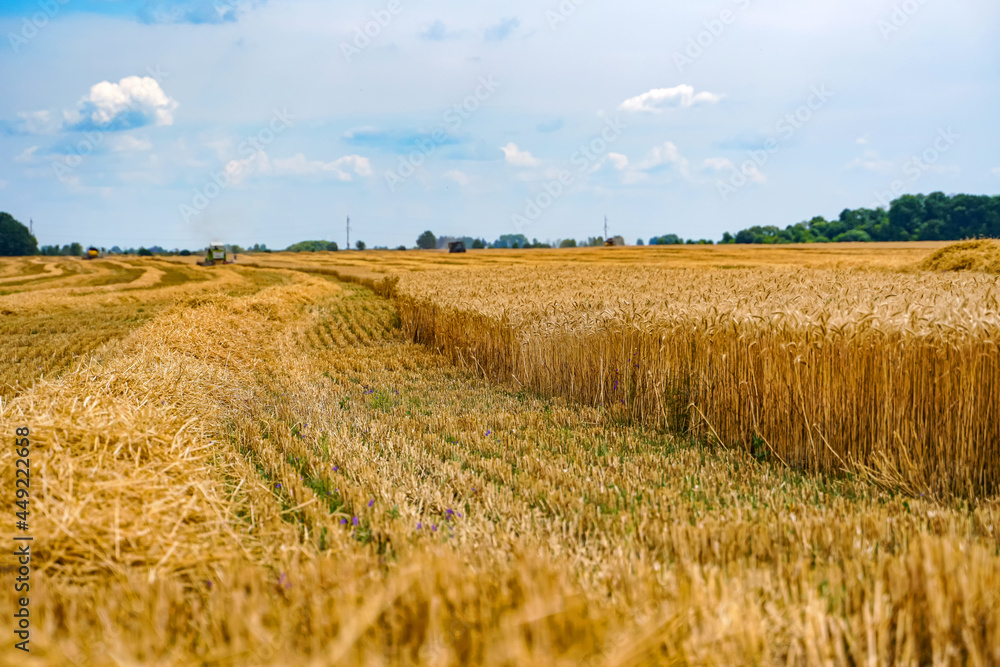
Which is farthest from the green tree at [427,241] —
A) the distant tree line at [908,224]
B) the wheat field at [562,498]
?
the wheat field at [562,498]

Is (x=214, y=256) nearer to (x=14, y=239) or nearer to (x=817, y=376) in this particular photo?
(x=14, y=239)

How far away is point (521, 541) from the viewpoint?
373cm

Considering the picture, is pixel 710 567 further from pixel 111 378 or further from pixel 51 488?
pixel 111 378

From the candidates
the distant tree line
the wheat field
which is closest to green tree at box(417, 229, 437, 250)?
Answer: the distant tree line

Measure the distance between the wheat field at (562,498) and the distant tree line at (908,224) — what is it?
69720 millimetres

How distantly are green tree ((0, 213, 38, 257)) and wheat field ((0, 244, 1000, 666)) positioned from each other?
337 ft

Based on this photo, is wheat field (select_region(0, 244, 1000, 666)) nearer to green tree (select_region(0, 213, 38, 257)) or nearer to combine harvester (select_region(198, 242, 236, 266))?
combine harvester (select_region(198, 242, 236, 266))

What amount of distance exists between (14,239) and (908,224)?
11459 centimetres

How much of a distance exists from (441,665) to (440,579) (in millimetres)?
529

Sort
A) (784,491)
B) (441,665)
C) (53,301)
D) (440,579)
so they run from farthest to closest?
(53,301)
(784,491)
(440,579)
(441,665)

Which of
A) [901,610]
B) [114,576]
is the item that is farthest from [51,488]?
[901,610]

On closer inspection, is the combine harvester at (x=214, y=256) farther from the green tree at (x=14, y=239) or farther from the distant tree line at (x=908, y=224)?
the distant tree line at (x=908, y=224)

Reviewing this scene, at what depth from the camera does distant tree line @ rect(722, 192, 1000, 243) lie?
7119cm

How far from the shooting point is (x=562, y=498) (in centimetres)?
476
